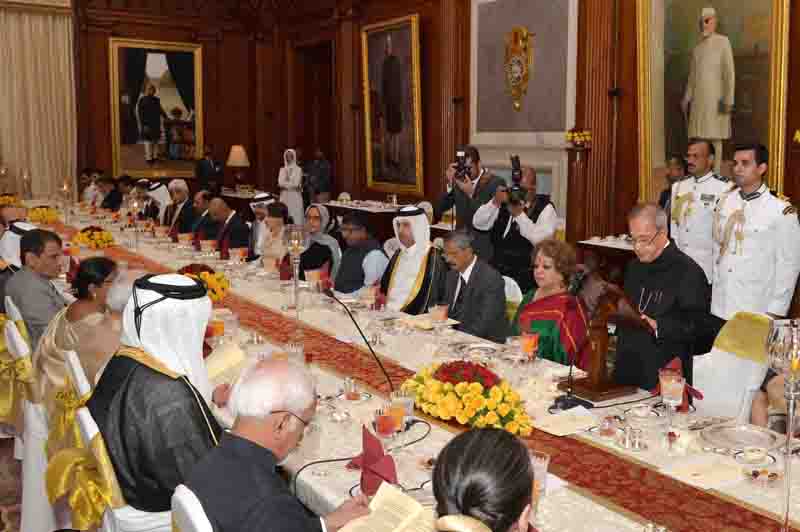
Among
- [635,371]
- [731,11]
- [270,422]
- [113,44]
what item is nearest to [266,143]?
[113,44]

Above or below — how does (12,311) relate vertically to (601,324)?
below

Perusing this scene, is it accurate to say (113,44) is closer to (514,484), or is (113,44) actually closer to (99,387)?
(99,387)

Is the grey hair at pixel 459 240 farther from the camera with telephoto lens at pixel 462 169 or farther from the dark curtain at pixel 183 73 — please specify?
the dark curtain at pixel 183 73

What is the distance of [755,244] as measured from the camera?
583 cm

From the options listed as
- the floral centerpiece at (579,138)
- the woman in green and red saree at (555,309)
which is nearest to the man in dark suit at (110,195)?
the floral centerpiece at (579,138)

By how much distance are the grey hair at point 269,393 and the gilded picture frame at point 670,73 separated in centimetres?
633

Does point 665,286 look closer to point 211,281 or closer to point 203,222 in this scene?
point 211,281

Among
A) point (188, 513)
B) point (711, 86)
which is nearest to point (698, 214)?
point (711, 86)

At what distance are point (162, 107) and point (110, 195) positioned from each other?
3.91m

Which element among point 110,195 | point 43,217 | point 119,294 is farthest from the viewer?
point 110,195

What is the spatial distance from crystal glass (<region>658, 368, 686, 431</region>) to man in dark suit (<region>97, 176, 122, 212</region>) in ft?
35.9

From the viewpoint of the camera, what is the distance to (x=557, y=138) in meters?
9.89

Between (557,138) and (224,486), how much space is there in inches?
333

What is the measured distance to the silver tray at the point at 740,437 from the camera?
9.26 feet
